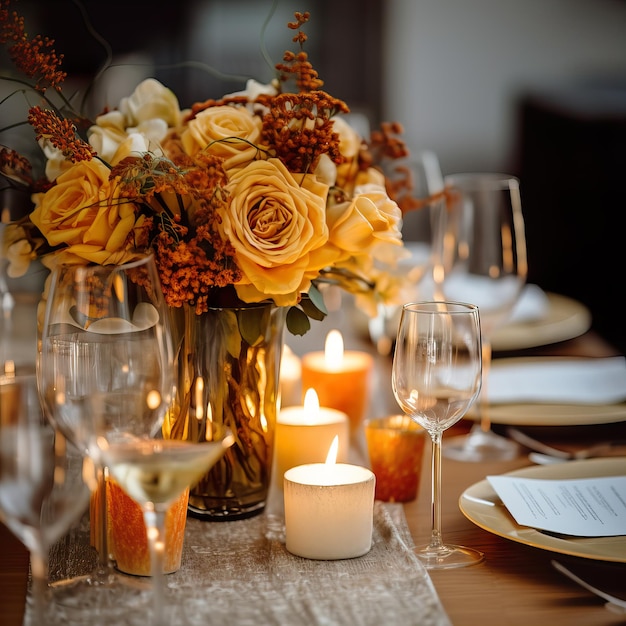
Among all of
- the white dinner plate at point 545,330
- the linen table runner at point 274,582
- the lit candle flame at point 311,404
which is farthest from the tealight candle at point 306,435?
the white dinner plate at point 545,330

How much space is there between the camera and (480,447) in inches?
50.8

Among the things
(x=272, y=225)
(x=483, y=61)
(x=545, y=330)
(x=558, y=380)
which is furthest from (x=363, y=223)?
(x=483, y=61)

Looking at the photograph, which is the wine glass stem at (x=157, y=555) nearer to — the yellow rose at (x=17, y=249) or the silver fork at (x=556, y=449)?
the yellow rose at (x=17, y=249)

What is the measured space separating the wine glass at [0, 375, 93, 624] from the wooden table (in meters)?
0.15

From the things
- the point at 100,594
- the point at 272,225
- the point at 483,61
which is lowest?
the point at 100,594

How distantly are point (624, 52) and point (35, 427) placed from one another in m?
4.92

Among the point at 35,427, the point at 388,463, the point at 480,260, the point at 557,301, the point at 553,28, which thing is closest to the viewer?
the point at 35,427

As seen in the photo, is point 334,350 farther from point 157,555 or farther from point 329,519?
point 157,555

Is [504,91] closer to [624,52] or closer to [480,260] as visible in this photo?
[624,52]

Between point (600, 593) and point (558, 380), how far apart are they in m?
0.68

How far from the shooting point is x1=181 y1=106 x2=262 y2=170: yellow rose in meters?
0.99

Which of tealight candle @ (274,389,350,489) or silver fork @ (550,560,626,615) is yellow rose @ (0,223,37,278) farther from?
silver fork @ (550,560,626,615)

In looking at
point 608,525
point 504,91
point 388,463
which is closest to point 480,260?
point 388,463

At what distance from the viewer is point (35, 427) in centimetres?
72
